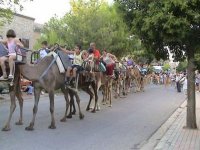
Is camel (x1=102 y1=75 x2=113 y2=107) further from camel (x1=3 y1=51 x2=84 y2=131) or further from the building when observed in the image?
the building

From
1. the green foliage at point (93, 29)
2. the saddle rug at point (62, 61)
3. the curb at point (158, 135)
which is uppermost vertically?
the green foliage at point (93, 29)

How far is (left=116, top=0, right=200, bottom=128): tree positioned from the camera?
11891 mm

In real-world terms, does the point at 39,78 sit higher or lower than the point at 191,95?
higher

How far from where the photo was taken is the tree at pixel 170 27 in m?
11.9

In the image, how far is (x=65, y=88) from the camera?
1439cm

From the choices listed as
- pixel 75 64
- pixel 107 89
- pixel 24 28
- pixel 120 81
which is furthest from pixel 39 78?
pixel 24 28

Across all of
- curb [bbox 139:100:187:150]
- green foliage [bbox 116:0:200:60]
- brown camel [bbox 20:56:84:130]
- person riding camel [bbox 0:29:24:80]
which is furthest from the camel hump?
curb [bbox 139:100:187:150]

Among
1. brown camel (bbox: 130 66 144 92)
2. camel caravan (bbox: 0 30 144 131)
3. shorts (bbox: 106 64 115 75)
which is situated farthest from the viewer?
brown camel (bbox: 130 66 144 92)

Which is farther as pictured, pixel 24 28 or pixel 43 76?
pixel 24 28

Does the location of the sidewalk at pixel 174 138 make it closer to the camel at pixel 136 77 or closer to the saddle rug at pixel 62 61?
the saddle rug at pixel 62 61

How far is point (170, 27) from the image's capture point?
471 inches

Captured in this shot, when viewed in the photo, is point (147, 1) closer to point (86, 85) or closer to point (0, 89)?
point (86, 85)

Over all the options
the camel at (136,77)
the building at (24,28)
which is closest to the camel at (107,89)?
the camel at (136,77)

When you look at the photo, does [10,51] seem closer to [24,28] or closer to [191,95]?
[191,95]
